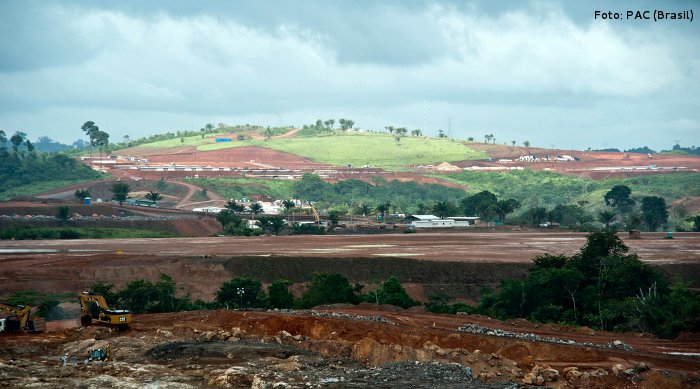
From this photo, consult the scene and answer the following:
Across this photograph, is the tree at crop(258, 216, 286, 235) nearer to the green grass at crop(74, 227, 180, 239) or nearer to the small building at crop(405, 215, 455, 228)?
the green grass at crop(74, 227, 180, 239)

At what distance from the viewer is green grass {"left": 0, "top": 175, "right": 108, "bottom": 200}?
168625 millimetres

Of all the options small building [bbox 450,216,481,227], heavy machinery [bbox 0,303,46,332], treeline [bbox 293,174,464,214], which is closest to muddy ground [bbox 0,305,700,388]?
heavy machinery [bbox 0,303,46,332]

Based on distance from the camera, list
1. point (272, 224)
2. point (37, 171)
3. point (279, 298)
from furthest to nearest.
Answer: point (37, 171)
point (272, 224)
point (279, 298)

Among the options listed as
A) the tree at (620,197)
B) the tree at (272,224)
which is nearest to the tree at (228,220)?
the tree at (272,224)

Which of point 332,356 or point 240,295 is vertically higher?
point 332,356

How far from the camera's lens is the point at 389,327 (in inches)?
1687

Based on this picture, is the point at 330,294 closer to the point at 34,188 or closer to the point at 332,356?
the point at 332,356

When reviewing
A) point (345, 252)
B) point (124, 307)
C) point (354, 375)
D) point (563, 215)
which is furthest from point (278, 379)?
point (563, 215)

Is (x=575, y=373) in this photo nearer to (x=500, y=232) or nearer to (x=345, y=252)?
(x=345, y=252)

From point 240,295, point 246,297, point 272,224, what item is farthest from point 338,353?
point 272,224

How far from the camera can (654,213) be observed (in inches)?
5458

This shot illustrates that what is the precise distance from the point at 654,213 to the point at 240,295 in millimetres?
93635

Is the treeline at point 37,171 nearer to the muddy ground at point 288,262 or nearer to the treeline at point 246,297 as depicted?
the muddy ground at point 288,262

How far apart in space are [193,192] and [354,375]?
142797 millimetres
